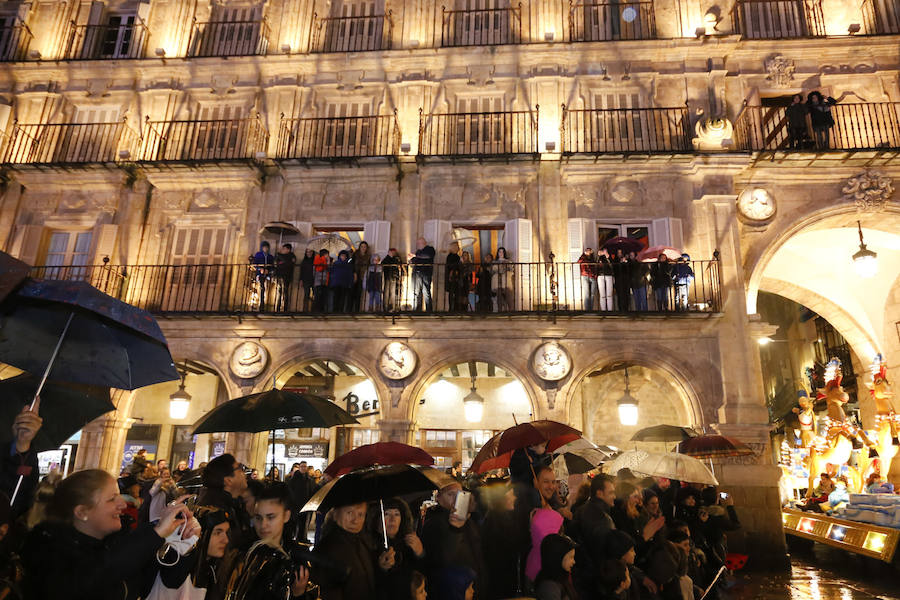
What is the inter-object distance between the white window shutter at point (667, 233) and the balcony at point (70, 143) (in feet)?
41.9

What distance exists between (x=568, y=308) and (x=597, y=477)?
761cm

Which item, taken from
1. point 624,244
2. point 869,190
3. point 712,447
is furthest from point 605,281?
point 869,190

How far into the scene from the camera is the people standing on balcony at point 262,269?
13.0 m

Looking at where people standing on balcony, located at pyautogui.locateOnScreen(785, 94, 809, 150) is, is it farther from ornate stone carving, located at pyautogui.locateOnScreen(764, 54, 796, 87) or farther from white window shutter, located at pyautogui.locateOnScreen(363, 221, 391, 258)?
white window shutter, located at pyautogui.locateOnScreen(363, 221, 391, 258)

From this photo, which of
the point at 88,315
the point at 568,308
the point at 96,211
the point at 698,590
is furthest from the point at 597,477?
the point at 96,211

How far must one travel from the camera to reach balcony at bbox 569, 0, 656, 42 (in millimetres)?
14891

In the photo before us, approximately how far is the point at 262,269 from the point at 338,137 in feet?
13.2

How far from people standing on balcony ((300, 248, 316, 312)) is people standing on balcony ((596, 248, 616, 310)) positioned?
617 centimetres

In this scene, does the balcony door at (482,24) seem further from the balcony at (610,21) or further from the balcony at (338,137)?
the balcony at (338,137)

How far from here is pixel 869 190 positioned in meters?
13.1

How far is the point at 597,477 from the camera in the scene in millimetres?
5453

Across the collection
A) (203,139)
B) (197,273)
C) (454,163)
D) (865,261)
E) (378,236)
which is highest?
(203,139)

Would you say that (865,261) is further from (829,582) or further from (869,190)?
(829,582)

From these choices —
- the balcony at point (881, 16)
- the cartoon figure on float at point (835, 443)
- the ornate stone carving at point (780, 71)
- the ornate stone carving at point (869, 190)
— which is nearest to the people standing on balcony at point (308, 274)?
the ornate stone carving at point (780, 71)
